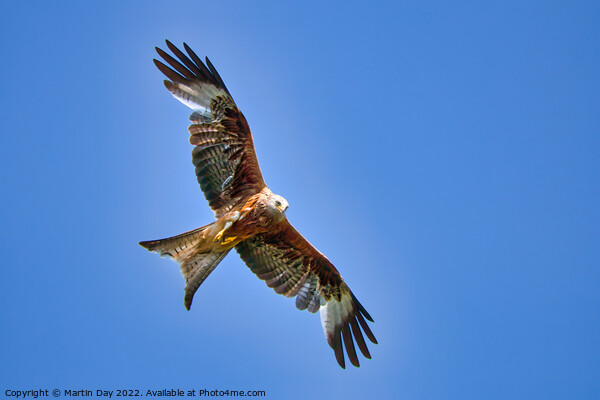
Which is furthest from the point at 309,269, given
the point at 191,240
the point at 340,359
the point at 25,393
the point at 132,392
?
the point at 25,393

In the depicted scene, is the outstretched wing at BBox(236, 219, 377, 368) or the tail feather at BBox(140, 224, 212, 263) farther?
the outstretched wing at BBox(236, 219, 377, 368)

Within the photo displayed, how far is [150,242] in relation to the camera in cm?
779

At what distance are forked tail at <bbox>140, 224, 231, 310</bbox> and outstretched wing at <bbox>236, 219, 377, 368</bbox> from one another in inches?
39.5

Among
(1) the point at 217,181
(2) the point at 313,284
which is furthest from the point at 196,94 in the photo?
(2) the point at 313,284

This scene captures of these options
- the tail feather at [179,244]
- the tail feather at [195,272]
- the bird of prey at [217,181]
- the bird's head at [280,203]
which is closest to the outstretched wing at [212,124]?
the bird of prey at [217,181]

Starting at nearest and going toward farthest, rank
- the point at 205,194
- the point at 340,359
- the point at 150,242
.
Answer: the point at 150,242, the point at 205,194, the point at 340,359

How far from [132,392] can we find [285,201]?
12.4 feet

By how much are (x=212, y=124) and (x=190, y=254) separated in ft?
6.77

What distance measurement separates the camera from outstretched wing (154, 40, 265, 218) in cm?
812

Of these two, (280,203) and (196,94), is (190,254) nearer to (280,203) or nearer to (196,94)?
(280,203)

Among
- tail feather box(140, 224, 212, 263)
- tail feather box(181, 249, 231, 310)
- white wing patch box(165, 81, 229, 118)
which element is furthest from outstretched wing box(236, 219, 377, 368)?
white wing patch box(165, 81, 229, 118)

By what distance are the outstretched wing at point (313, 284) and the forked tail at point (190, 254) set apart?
1004 millimetres

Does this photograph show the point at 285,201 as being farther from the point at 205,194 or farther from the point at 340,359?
the point at 340,359

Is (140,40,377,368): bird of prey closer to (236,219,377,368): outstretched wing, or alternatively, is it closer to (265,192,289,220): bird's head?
(265,192,289,220): bird's head
